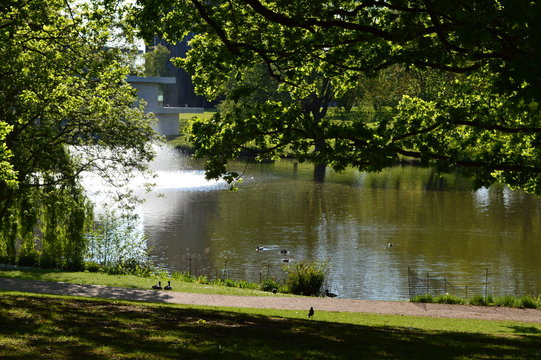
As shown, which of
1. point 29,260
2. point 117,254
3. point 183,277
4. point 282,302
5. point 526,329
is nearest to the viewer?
point 526,329

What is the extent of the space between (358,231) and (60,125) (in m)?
16.8

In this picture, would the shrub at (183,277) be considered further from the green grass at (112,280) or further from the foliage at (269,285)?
the foliage at (269,285)

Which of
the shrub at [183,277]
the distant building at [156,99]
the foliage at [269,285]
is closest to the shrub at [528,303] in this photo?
the foliage at [269,285]

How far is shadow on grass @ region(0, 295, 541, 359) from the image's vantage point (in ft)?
31.2

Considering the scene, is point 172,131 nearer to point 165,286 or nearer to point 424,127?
point 165,286

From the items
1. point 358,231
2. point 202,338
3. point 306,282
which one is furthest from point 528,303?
point 358,231

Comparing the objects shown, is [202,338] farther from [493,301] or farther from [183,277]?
[183,277]

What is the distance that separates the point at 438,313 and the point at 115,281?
1047 centimetres

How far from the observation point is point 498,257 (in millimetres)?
29844

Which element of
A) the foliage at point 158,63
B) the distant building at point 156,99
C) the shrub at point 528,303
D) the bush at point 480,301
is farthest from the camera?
the foliage at point 158,63

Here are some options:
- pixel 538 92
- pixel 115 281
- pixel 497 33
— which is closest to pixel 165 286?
pixel 115 281

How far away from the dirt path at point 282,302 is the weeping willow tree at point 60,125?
4.16 meters

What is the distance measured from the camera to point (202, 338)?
1062cm

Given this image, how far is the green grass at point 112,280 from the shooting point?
72.1 ft
